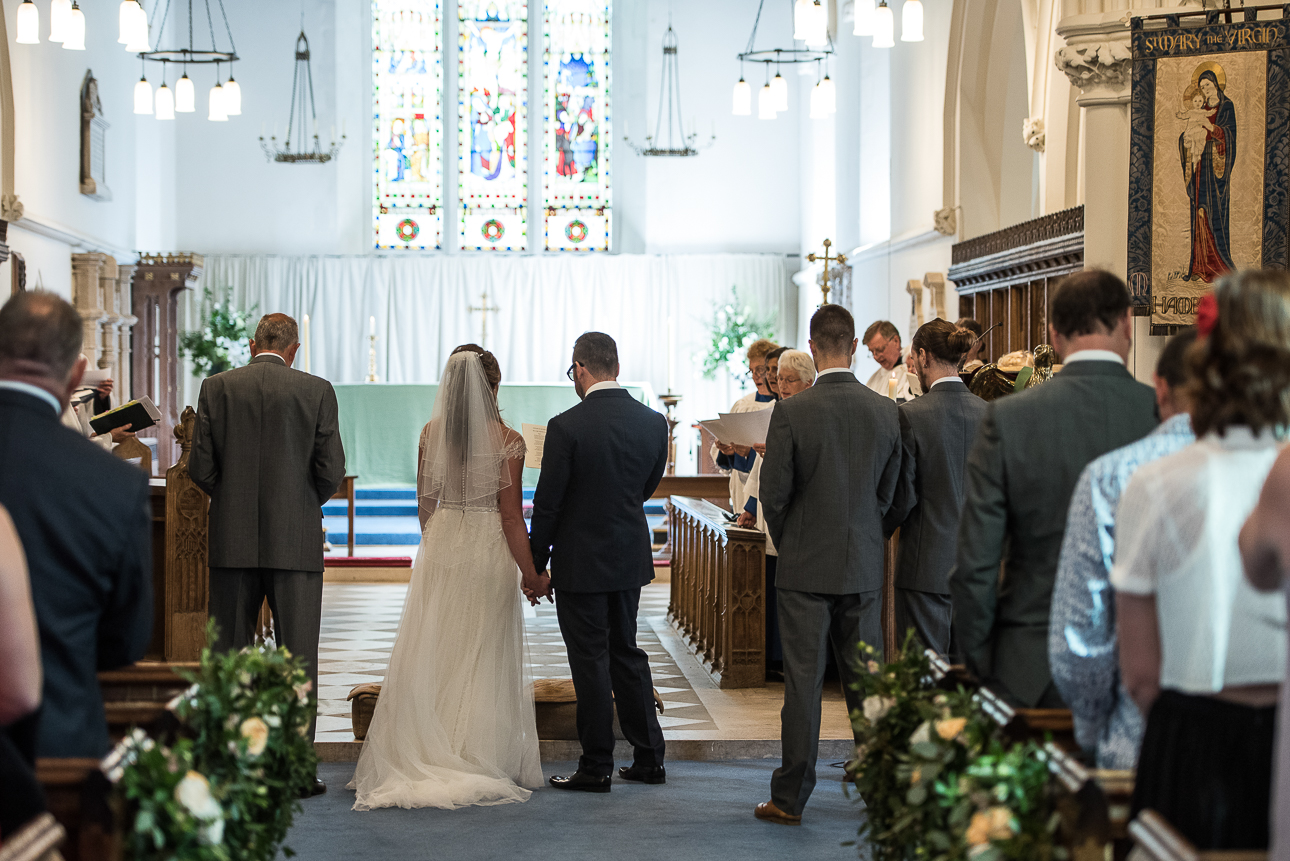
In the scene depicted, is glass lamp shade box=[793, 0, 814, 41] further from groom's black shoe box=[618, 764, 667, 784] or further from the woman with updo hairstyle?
the woman with updo hairstyle

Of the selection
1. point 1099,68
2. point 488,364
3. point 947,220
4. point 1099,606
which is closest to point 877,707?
point 1099,606

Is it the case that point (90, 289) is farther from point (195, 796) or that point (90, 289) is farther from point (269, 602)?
point (195, 796)

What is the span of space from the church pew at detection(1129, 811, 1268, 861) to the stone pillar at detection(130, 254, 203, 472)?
12592 millimetres

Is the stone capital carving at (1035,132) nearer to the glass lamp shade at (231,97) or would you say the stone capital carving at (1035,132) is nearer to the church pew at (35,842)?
the church pew at (35,842)

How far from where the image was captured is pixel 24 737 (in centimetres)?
203

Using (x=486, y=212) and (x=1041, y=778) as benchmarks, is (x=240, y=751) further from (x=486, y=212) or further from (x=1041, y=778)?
(x=486, y=212)

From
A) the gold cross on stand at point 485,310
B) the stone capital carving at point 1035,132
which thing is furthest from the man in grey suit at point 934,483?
the gold cross on stand at point 485,310

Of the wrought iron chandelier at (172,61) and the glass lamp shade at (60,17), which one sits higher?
the wrought iron chandelier at (172,61)

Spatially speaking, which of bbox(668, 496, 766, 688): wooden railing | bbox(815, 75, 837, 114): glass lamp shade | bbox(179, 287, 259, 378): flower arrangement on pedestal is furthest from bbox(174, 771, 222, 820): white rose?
bbox(179, 287, 259, 378): flower arrangement on pedestal

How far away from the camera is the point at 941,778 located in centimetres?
249

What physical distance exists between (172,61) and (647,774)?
927cm

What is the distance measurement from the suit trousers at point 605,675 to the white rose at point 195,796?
7.31 ft

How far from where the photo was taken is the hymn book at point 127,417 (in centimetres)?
556

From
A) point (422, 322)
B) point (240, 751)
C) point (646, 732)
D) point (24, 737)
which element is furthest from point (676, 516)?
point (422, 322)
